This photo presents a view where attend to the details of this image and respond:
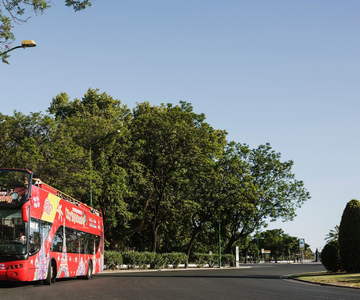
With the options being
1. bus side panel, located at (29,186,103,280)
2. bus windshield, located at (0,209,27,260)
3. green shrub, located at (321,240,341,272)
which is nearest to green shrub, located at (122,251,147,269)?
bus side panel, located at (29,186,103,280)

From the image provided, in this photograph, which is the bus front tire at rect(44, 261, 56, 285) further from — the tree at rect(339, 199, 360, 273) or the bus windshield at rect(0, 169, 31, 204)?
the tree at rect(339, 199, 360, 273)

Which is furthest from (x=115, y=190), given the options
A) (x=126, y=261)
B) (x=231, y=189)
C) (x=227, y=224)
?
(x=227, y=224)

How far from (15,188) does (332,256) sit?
21240 millimetres

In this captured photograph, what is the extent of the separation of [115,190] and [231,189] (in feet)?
63.0

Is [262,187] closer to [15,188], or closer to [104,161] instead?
[104,161]

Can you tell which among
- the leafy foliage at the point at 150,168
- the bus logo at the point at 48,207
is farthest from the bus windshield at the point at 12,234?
the leafy foliage at the point at 150,168

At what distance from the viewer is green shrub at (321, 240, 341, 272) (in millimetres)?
29641

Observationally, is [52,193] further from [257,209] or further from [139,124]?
[257,209]

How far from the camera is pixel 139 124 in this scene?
4584cm

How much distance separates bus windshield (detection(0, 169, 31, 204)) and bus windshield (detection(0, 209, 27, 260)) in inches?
14.8

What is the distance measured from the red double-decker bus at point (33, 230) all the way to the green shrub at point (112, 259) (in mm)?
17659

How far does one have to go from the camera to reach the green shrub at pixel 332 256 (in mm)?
29641

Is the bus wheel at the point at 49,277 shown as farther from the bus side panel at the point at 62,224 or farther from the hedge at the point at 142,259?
the hedge at the point at 142,259

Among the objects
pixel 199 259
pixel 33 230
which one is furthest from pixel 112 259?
pixel 33 230
